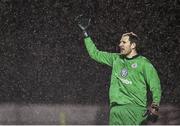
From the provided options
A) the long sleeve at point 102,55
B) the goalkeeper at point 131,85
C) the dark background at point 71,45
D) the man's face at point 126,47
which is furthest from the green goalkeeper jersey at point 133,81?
the dark background at point 71,45

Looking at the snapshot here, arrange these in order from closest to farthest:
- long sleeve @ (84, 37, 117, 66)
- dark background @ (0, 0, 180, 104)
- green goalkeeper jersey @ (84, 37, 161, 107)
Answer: green goalkeeper jersey @ (84, 37, 161, 107) → long sleeve @ (84, 37, 117, 66) → dark background @ (0, 0, 180, 104)

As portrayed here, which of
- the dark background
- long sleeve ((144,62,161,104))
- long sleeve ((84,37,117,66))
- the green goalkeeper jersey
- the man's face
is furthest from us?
the dark background

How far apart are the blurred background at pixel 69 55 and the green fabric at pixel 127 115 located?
10.0 ft

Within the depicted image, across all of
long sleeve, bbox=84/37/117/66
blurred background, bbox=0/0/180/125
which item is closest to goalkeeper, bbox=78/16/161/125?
long sleeve, bbox=84/37/117/66

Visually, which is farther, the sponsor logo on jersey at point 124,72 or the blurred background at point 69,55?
the blurred background at point 69,55

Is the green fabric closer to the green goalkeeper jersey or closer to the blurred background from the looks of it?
the green goalkeeper jersey

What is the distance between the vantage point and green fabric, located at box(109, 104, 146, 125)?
10.3 meters

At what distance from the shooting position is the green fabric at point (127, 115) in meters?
10.3

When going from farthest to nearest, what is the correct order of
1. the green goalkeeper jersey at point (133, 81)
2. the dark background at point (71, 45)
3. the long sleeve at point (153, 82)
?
the dark background at point (71, 45) → the green goalkeeper jersey at point (133, 81) → the long sleeve at point (153, 82)

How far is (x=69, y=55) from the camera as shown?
44.3 feet

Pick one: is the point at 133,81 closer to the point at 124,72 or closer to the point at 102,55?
the point at 124,72

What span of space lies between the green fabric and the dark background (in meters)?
3.01

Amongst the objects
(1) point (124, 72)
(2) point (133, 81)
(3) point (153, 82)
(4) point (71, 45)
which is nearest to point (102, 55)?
(1) point (124, 72)

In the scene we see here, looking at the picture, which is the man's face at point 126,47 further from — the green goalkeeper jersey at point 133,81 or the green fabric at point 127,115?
the green fabric at point 127,115
